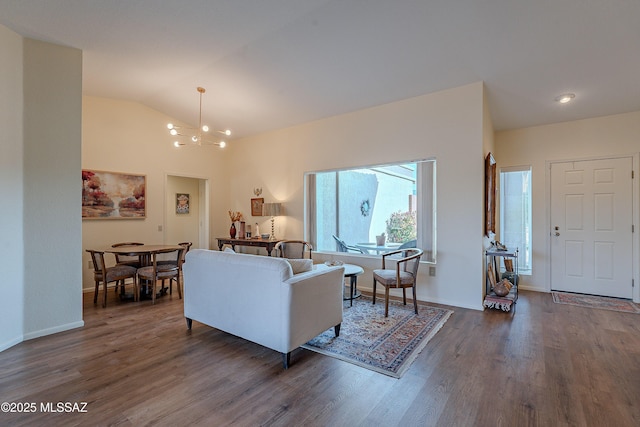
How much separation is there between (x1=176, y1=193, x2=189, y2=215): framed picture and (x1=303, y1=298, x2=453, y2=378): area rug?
17.1 feet

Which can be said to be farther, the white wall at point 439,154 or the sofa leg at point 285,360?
the white wall at point 439,154

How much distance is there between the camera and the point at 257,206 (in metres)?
6.30

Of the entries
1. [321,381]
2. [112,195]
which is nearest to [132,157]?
[112,195]

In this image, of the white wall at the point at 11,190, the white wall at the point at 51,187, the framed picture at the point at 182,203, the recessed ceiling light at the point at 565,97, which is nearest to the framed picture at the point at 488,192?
the recessed ceiling light at the point at 565,97

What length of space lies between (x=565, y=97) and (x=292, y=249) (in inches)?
179

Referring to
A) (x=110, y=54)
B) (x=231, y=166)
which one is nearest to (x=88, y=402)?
(x=110, y=54)

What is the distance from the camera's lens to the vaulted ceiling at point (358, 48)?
276 cm

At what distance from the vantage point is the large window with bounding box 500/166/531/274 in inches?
198

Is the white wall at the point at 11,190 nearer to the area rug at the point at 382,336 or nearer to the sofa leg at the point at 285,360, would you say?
the sofa leg at the point at 285,360

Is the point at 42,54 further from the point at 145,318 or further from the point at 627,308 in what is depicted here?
the point at 627,308

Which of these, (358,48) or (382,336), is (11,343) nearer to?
(382,336)

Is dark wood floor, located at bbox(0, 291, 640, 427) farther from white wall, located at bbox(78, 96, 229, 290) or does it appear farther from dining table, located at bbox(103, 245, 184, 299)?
white wall, located at bbox(78, 96, 229, 290)

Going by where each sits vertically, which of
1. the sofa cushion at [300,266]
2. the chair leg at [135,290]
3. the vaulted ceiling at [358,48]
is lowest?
the chair leg at [135,290]

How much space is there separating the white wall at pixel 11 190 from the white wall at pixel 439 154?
3743 mm
